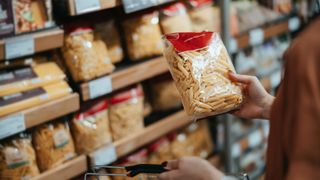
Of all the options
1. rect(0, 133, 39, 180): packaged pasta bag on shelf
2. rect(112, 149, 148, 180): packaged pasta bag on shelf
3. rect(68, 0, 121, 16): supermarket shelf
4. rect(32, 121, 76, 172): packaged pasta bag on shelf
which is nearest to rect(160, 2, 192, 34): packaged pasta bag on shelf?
rect(68, 0, 121, 16): supermarket shelf

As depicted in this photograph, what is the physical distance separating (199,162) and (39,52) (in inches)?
38.2

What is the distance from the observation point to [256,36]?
2822mm

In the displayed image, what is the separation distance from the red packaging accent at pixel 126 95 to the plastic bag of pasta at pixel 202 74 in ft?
2.22

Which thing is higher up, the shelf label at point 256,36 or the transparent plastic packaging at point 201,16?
the transparent plastic packaging at point 201,16

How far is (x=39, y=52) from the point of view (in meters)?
1.81

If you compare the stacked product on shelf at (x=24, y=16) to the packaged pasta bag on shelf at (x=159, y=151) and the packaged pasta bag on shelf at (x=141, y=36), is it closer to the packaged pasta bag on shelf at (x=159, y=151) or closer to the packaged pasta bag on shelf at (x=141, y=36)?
the packaged pasta bag on shelf at (x=141, y=36)

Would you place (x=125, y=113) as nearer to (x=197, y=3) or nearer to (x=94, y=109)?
(x=94, y=109)

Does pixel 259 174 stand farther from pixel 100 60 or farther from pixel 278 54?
pixel 100 60

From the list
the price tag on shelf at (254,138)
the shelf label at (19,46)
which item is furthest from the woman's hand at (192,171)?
the price tag on shelf at (254,138)

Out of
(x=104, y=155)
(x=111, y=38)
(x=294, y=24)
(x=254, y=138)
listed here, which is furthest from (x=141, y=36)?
(x=294, y=24)

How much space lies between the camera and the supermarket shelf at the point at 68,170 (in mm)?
1708

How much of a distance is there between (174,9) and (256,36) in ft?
2.63

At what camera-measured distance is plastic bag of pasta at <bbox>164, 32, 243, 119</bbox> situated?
1.33m

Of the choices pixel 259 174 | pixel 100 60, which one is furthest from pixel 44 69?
pixel 259 174
